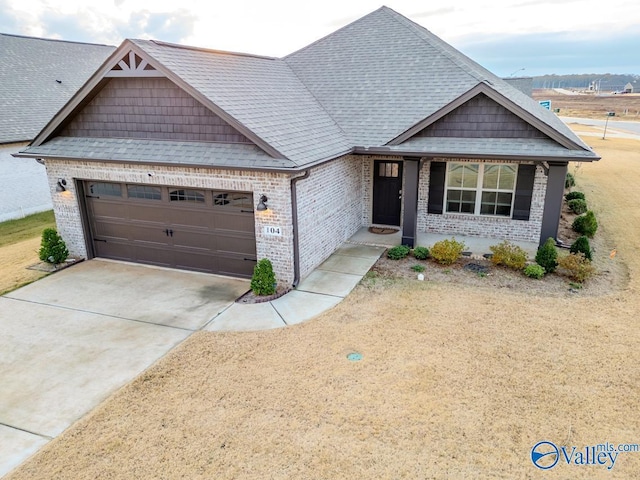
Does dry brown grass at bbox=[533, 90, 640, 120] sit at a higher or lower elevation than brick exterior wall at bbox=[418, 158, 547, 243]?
higher

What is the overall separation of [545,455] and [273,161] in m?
7.06

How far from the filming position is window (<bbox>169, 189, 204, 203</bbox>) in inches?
432

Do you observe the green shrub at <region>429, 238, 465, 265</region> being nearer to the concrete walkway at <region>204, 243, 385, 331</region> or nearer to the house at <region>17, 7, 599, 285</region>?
the house at <region>17, 7, 599, 285</region>

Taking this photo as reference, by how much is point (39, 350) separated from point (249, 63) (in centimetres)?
1011

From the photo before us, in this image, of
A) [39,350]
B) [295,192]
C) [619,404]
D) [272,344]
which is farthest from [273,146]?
[619,404]

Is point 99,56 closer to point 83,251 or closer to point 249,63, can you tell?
point 249,63

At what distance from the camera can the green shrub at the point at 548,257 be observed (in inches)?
432

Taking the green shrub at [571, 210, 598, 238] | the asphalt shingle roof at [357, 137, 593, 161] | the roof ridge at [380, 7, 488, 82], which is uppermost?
the roof ridge at [380, 7, 488, 82]

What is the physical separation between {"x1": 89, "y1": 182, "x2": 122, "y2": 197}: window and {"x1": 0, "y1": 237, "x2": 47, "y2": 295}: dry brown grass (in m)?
2.54

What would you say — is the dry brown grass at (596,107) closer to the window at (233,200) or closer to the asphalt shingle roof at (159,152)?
the window at (233,200)

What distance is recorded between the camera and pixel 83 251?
12.7 metres

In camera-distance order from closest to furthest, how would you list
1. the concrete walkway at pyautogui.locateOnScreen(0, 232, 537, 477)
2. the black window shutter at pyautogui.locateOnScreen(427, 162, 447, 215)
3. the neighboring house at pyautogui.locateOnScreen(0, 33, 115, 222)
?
the concrete walkway at pyautogui.locateOnScreen(0, 232, 537, 477) < the black window shutter at pyautogui.locateOnScreen(427, 162, 447, 215) < the neighboring house at pyautogui.locateOnScreen(0, 33, 115, 222)

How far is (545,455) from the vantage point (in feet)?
18.0

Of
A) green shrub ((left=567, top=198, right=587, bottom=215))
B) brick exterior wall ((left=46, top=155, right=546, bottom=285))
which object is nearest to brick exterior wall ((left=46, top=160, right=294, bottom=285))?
brick exterior wall ((left=46, top=155, right=546, bottom=285))
